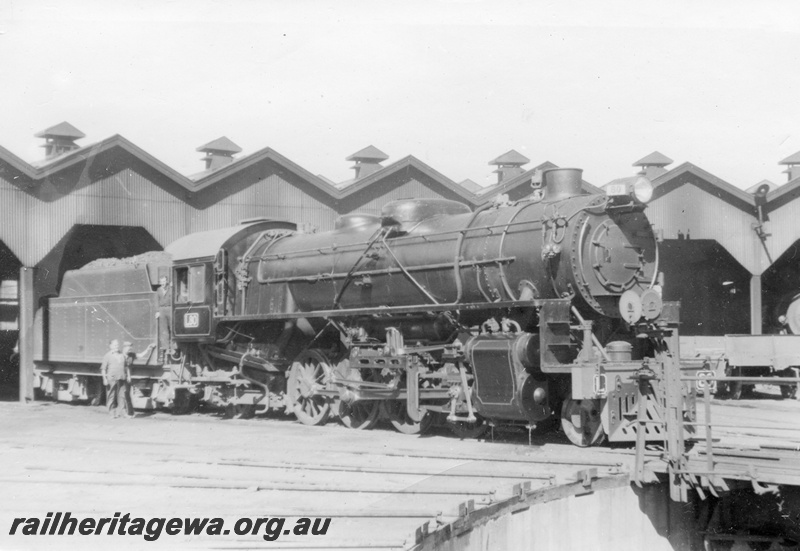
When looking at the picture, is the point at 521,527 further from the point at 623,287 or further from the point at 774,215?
the point at 774,215

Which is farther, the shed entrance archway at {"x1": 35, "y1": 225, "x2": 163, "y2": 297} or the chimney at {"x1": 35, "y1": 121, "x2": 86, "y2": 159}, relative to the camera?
the chimney at {"x1": 35, "y1": 121, "x2": 86, "y2": 159}

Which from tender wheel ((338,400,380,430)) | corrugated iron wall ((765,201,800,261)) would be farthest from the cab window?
corrugated iron wall ((765,201,800,261))

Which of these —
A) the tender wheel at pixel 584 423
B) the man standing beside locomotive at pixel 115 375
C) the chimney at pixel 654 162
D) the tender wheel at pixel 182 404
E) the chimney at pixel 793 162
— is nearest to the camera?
the tender wheel at pixel 584 423

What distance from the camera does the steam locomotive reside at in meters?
11.6

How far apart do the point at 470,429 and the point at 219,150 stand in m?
21.0

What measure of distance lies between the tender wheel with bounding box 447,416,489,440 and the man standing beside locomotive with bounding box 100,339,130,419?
24.1 feet

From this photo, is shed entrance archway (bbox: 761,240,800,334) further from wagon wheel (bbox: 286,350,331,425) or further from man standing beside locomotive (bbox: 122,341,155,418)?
man standing beside locomotive (bbox: 122,341,155,418)

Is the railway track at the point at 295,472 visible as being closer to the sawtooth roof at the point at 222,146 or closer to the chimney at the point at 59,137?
the chimney at the point at 59,137

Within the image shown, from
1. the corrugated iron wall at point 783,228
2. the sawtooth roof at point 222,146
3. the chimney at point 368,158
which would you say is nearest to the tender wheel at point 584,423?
the corrugated iron wall at point 783,228

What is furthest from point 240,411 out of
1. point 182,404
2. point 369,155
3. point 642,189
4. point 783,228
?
point 783,228

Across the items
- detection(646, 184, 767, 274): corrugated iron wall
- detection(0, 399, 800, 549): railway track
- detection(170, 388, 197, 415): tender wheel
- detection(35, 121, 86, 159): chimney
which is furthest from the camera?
detection(35, 121, 86, 159): chimney

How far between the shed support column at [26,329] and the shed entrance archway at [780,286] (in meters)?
21.4

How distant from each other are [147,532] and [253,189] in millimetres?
17313

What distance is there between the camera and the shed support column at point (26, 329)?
2150 cm
